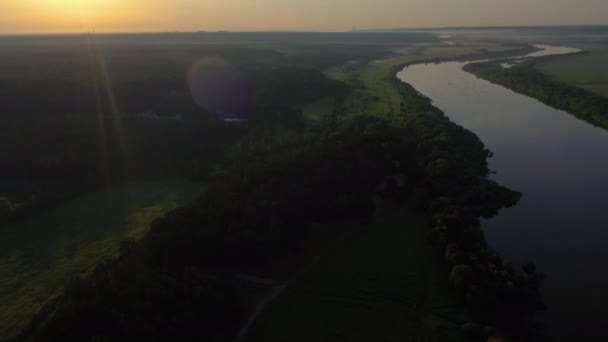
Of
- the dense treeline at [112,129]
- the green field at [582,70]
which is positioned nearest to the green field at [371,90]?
the dense treeline at [112,129]

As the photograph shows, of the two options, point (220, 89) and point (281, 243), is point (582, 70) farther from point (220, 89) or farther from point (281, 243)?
point (281, 243)

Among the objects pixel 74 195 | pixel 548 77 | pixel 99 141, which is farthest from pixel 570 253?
pixel 548 77

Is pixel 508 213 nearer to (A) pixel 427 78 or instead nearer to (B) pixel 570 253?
(B) pixel 570 253

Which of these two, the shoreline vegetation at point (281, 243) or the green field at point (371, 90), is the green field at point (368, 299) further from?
the green field at point (371, 90)

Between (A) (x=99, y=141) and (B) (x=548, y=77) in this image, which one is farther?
(B) (x=548, y=77)

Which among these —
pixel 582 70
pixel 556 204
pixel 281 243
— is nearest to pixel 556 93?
pixel 582 70
